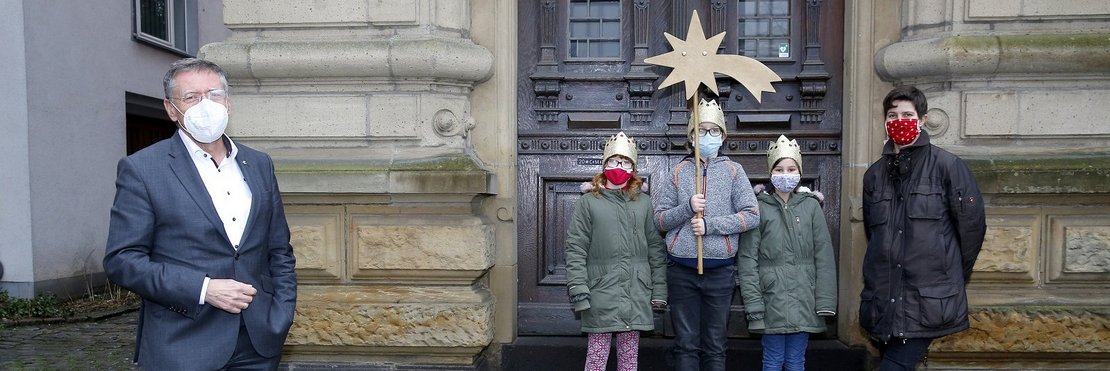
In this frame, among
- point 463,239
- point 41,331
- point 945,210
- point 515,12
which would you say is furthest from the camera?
point 41,331

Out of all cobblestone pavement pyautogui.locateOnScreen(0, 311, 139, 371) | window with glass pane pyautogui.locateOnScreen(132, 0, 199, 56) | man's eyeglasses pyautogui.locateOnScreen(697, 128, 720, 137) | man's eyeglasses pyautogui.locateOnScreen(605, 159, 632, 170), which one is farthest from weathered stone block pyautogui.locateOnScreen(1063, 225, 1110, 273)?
window with glass pane pyautogui.locateOnScreen(132, 0, 199, 56)

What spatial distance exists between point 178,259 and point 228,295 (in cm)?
23

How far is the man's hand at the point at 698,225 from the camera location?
4070 millimetres

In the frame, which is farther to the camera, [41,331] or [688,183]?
[41,331]

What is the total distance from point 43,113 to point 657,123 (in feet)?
22.2

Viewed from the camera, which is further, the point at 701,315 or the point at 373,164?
the point at 373,164

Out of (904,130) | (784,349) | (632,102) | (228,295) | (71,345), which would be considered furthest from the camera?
(71,345)

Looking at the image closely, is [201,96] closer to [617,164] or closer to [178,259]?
[178,259]

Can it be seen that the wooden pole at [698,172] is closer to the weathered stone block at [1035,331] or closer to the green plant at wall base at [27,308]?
the weathered stone block at [1035,331]

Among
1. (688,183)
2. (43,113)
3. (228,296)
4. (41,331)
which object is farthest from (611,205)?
(43,113)

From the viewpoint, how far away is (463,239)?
457cm

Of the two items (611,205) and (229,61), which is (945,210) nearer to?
(611,205)

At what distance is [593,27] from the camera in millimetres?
5133

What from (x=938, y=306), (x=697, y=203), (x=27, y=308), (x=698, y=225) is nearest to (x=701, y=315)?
(x=698, y=225)
